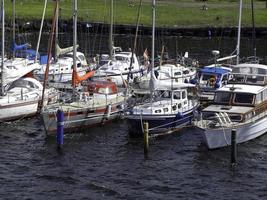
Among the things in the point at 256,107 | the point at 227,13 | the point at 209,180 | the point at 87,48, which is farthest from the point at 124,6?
the point at 209,180

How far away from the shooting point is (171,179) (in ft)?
153

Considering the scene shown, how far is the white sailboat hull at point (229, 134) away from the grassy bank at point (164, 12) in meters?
63.1

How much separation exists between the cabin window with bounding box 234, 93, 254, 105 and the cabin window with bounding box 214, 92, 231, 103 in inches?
19.4

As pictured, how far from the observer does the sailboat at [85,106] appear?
54.5m

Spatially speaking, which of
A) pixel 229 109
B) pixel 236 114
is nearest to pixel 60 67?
pixel 229 109

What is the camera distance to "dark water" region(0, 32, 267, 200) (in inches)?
1747

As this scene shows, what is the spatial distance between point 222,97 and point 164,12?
71949 millimetres

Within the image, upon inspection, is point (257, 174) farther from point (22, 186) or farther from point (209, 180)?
point (22, 186)

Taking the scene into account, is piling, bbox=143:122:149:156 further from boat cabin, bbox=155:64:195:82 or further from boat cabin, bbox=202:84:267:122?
boat cabin, bbox=155:64:195:82

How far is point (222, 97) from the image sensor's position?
54594mm

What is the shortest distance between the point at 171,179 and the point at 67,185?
20.5 ft

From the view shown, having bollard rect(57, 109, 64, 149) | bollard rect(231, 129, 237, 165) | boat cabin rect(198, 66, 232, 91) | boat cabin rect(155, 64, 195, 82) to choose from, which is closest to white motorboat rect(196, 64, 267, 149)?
bollard rect(231, 129, 237, 165)

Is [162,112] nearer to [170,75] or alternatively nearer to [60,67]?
[170,75]

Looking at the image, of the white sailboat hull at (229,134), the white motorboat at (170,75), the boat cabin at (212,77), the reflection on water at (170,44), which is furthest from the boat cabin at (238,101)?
the reflection on water at (170,44)
